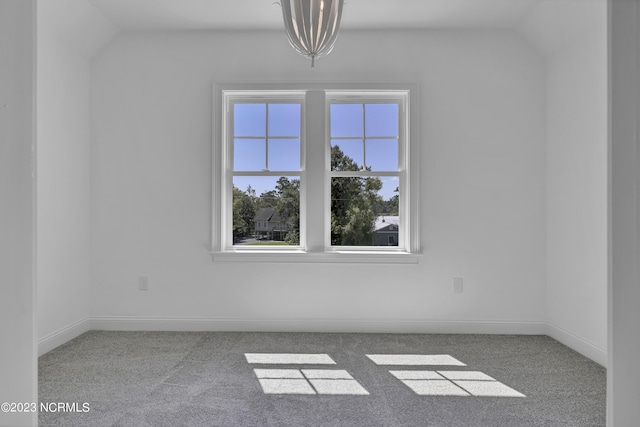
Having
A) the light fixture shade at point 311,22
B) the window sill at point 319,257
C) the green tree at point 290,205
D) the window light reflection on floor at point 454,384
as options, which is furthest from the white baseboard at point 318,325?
the light fixture shade at point 311,22

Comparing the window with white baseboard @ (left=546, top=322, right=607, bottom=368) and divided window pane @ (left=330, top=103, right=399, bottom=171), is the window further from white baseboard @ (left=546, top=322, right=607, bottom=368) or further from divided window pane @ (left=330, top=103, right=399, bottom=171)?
white baseboard @ (left=546, top=322, right=607, bottom=368)

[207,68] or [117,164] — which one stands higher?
[207,68]

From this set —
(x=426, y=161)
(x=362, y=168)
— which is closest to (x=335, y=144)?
(x=362, y=168)

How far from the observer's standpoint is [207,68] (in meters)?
3.53

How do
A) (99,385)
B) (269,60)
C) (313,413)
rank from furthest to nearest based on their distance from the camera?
(269,60)
(99,385)
(313,413)

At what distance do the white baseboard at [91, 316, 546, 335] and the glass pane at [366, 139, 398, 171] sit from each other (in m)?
1.39

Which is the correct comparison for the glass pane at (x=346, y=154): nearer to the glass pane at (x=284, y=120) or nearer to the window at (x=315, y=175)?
the window at (x=315, y=175)

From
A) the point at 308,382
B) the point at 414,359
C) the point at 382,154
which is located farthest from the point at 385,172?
the point at 308,382

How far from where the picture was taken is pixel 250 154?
11.9ft

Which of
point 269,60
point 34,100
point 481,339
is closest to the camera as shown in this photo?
point 34,100

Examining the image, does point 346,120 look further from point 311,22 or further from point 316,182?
point 311,22

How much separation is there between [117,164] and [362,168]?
220 cm

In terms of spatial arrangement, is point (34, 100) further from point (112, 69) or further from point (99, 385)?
point (112, 69)

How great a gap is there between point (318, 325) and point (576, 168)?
2.43 metres
